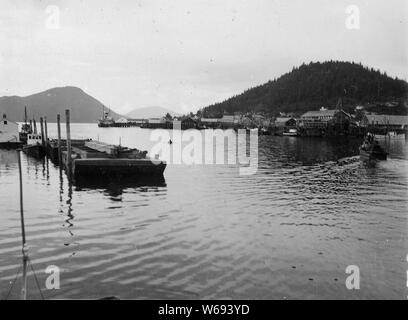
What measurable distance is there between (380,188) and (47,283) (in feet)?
87.7

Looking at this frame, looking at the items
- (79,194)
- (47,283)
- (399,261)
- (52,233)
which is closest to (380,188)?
(399,261)

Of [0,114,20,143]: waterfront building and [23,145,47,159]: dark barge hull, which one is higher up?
[0,114,20,143]: waterfront building

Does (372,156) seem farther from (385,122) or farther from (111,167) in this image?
(385,122)

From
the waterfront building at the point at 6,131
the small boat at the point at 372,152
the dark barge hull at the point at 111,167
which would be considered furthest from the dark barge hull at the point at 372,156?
the waterfront building at the point at 6,131

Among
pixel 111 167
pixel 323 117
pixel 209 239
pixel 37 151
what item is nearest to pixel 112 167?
pixel 111 167

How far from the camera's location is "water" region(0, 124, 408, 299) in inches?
494

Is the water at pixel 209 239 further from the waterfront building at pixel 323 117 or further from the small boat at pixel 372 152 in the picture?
the waterfront building at pixel 323 117

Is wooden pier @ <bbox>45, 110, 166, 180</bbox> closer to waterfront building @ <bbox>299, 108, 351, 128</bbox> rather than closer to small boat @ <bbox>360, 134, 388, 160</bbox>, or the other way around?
small boat @ <bbox>360, 134, 388, 160</bbox>

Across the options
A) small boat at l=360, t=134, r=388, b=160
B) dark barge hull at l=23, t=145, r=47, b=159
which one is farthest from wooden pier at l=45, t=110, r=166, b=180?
small boat at l=360, t=134, r=388, b=160

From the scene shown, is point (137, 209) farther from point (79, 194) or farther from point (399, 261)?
point (399, 261)

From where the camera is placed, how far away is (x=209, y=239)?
678 inches

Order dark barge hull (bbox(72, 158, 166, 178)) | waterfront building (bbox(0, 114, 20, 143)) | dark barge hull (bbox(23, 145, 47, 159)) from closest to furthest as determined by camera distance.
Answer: dark barge hull (bbox(72, 158, 166, 178))
dark barge hull (bbox(23, 145, 47, 159))
waterfront building (bbox(0, 114, 20, 143))

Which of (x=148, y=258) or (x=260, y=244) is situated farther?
(x=260, y=244)
